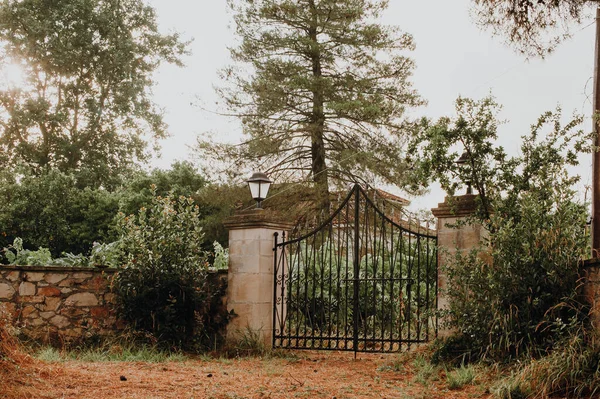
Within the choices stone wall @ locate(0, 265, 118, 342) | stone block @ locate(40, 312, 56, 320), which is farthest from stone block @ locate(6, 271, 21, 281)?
stone block @ locate(40, 312, 56, 320)

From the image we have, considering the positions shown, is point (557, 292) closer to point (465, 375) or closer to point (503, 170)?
point (465, 375)

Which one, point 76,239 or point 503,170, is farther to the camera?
point 76,239

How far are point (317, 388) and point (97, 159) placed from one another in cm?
2004

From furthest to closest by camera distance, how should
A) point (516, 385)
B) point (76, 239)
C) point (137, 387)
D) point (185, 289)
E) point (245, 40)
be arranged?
1. point (76, 239)
2. point (245, 40)
3. point (185, 289)
4. point (137, 387)
5. point (516, 385)

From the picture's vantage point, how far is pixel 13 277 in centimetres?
818

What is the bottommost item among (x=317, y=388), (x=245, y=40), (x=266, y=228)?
(x=317, y=388)

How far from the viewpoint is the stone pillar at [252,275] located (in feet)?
27.1

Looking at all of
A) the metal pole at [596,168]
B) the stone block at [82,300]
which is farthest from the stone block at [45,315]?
the metal pole at [596,168]

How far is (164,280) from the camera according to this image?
8133 mm

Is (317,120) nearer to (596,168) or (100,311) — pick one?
(100,311)

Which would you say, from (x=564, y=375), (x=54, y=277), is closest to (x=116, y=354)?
(x=54, y=277)

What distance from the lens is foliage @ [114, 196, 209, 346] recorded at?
804 centimetres

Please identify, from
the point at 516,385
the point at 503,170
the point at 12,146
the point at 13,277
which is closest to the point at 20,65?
the point at 12,146

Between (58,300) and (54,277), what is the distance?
294 mm
